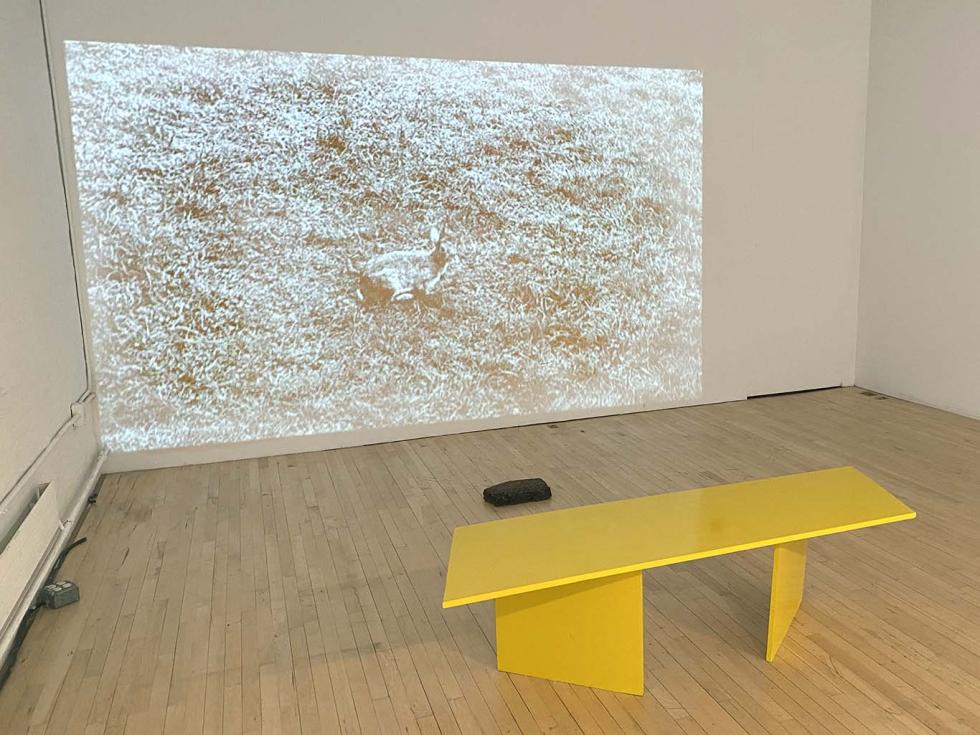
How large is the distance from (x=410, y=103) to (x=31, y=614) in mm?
3226

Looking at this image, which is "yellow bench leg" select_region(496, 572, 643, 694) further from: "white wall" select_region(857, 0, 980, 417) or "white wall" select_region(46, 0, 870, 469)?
"white wall" select_region(857, 0, 980, 417)

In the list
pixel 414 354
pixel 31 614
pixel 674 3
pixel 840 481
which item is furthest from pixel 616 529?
pixel 674 3

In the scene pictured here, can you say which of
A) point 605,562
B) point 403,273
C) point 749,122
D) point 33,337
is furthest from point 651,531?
point 749,122

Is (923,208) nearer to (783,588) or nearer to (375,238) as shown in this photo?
(375,238)

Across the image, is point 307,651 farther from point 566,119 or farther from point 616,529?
point 566,119

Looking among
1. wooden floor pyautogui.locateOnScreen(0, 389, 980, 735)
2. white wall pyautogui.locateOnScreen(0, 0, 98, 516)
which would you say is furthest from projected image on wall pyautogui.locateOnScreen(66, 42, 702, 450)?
wooden floor pyautogui.locateOnScreen(0, 389, 980, 735)

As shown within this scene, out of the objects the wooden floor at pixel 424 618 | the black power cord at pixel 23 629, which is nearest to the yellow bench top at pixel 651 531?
the wooden floor at pixel 424 618

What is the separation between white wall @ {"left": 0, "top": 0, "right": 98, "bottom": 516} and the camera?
296cm

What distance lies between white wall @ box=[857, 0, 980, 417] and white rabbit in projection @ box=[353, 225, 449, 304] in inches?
123

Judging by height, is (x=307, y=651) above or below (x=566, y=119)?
below

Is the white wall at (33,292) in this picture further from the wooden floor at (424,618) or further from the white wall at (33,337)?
the wooden floor at (424,618)

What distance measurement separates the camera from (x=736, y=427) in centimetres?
506

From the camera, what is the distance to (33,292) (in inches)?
134

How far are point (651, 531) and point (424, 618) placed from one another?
0.87 metres
